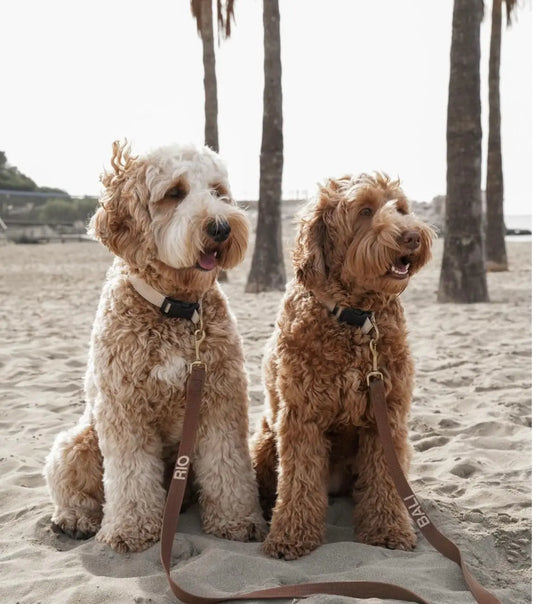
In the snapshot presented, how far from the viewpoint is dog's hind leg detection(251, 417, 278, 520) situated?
137 inches

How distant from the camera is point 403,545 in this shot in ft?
9.93

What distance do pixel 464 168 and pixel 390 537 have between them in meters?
7.62

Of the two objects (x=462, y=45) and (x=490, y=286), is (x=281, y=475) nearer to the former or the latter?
(x=462, y=45)

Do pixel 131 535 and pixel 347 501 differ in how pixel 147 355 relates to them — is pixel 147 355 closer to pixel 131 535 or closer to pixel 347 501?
pixel 131 535

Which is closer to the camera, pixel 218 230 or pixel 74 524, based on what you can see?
pixel 218 230

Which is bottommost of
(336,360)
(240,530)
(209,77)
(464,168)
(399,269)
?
(240,530)

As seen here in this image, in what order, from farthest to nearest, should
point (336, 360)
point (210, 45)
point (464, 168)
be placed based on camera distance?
point (210, 45)
point (464, 168)
point (336, 360)

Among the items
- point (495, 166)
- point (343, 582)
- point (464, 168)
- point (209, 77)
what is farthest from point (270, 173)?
point (343, 582)

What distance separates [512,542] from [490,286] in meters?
9.66

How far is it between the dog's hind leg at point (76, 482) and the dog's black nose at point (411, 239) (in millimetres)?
1726

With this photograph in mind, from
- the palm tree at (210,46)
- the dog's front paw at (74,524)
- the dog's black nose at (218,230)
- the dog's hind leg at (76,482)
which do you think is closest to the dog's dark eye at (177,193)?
the dog's black nose at (218,230)

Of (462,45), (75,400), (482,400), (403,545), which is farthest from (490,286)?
(403,545)

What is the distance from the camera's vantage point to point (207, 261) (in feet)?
9.75

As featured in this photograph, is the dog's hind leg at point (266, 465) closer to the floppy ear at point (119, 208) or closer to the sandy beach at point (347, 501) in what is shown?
the sandy beach at point (347, 501)
